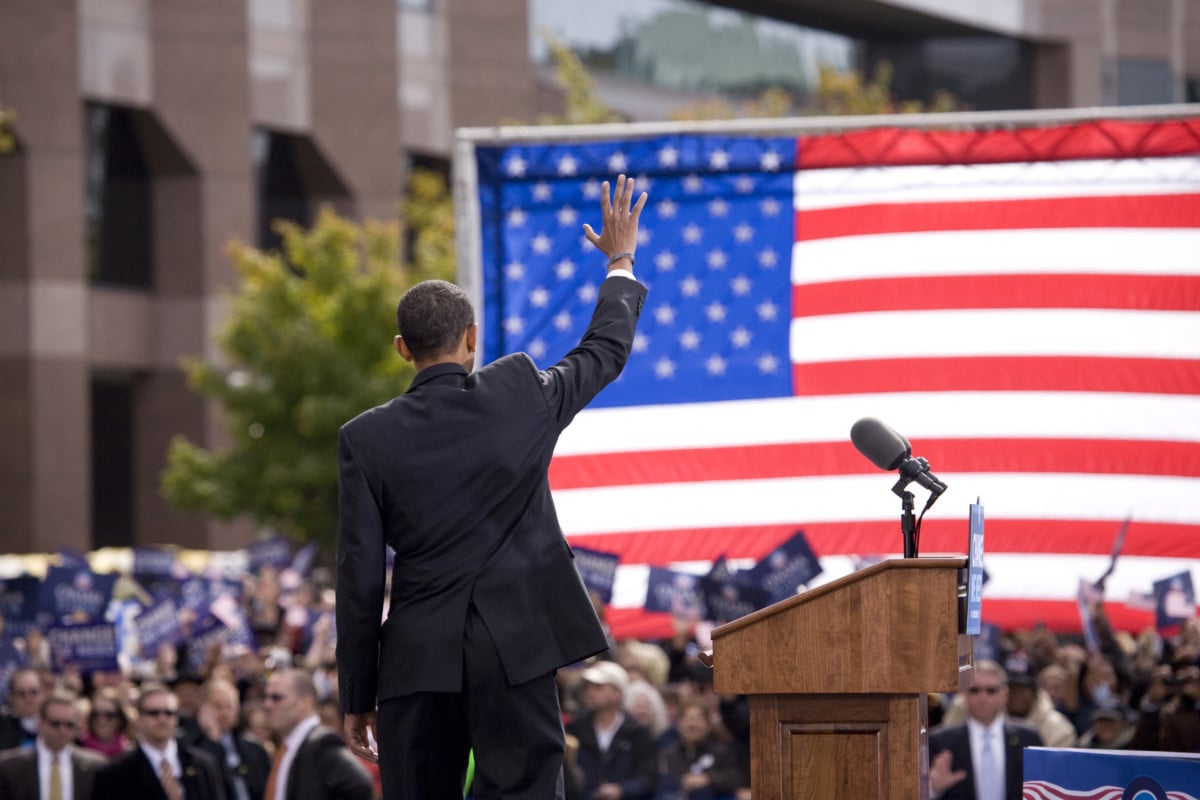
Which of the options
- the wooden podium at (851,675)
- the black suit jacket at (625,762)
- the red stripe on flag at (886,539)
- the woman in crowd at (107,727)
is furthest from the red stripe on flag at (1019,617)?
the wooden podium at (851,675)

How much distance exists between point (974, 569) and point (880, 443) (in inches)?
17.9

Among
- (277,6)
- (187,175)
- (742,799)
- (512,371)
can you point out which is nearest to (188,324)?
(187,175)

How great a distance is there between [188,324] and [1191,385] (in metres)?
32.7

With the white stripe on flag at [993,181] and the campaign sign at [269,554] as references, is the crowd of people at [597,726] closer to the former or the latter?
the white stripe on flag at [993,181]

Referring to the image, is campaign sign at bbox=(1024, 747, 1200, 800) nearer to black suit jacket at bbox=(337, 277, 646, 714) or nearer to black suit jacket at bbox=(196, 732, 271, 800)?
black suit jacket at bbox=(337, 277, 646, 714)

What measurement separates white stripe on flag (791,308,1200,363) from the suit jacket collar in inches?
219

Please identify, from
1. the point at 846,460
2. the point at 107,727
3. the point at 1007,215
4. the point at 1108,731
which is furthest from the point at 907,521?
the point at 107,727

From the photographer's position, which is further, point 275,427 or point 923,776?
point 275,427

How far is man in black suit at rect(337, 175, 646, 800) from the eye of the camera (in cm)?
449

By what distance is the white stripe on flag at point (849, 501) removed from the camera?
9547 millimetres

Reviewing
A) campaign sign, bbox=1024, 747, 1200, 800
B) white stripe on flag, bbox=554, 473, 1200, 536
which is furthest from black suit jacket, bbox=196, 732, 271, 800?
campaign sign, bbox=1024, 747, 1200, 800

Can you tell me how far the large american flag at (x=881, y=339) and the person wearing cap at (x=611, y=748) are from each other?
4.43ft

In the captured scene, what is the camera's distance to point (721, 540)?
9984 mm

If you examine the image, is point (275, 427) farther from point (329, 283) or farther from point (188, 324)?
point (188, 324)
